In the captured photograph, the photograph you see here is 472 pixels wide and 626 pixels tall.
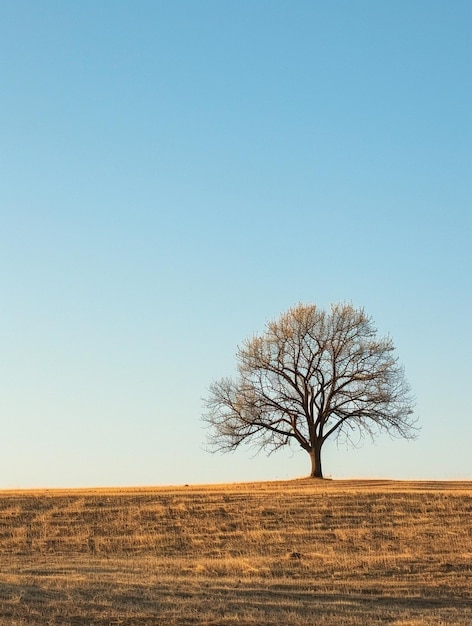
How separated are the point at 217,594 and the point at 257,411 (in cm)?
3364

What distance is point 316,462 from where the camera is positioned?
183ft

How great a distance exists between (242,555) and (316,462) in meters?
23.5

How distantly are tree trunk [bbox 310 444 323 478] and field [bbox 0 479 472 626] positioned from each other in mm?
5531

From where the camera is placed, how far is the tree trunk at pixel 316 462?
183 feet

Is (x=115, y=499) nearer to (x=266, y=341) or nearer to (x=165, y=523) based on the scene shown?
(x=165, y=523)

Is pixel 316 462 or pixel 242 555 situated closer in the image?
pixel 242 555

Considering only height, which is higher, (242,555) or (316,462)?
(316,462)

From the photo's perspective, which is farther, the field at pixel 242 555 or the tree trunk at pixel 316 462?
the tree trunk at pixel 316 462

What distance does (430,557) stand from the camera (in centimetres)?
3225

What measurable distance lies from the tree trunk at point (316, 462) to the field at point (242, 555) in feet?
18.1

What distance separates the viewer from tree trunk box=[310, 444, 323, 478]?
2192 inches

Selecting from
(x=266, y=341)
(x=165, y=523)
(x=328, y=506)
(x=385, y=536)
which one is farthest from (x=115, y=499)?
(x=266, y=341)

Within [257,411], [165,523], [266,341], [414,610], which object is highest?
[266,341]

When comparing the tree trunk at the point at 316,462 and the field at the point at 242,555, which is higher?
the tree trunk at the point at 316,462
